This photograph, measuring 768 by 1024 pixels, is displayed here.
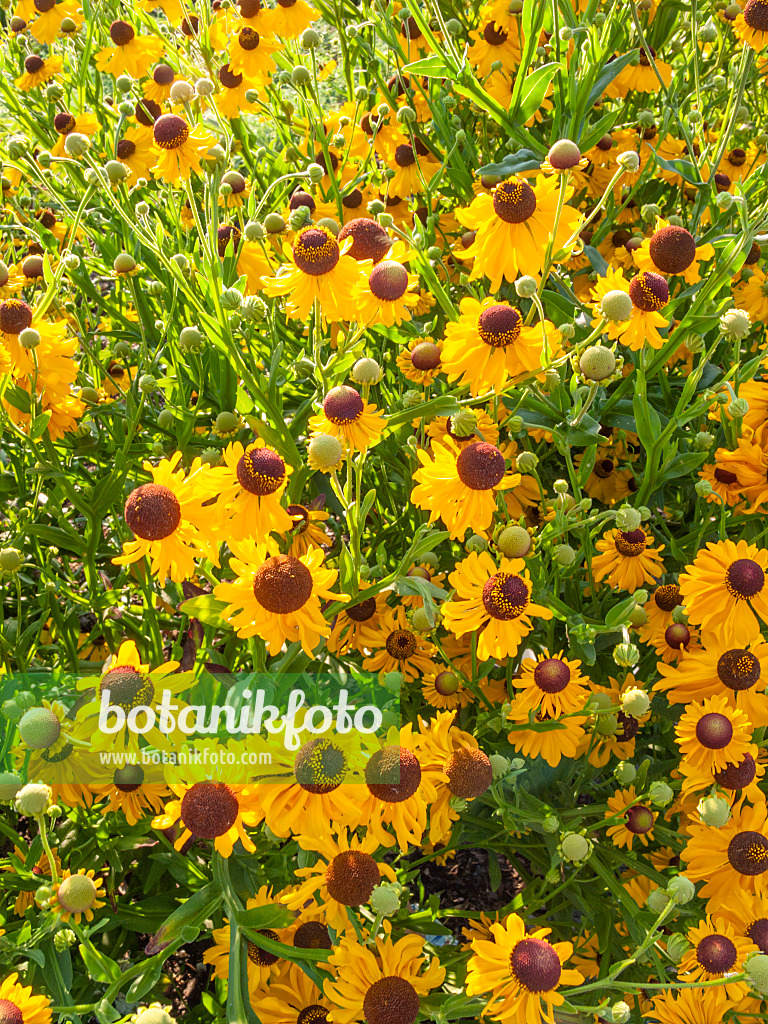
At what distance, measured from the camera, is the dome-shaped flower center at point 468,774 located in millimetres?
1339

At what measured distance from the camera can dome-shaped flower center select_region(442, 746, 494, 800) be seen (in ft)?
4.39

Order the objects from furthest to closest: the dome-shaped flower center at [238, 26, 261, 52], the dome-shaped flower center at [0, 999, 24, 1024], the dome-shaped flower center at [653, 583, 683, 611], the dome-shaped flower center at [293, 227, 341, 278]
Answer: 1. the dome-shaped flower center at [238, 26, 261, 52]
2. the dome-shaped flower center at [653, 583, 683, 611]
3. the dome-shaped flower center at [293, 227, 341, 278]
4. the dome-shaped flower center at [0, 999, 24, 1024]

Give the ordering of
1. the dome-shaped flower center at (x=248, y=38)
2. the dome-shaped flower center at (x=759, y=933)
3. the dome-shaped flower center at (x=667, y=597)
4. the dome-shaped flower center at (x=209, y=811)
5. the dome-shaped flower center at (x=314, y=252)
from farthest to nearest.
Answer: the dome-shaped flower center at (x=248, y=38) < the dome-shaped flower center at (x=667, y=597) < the dome-shaped flower center at (x=314, y=252) < the dome-shaped flower center at (x=759, y=933) < the dome-shaped flower center at (x=209, y=811)

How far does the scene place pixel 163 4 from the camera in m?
2.18

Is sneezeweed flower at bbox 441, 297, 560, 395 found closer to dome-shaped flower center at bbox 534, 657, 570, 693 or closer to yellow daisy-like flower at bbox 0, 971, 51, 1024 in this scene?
dome-shaped flower center at bbox 534, 657, 570, 693

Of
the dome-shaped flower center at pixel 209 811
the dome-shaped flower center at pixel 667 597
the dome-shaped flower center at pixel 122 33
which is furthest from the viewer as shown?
the dome-shaped flower center at pixel 122 33

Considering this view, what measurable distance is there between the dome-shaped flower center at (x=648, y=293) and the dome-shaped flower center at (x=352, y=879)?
1.08 meters

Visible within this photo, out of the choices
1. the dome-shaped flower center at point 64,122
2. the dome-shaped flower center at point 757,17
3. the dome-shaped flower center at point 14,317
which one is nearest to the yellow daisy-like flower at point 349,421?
the dome-shaped flower center at point 14,317

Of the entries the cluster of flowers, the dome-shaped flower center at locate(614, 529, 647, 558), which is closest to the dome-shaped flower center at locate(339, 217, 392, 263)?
the cluster of flowers

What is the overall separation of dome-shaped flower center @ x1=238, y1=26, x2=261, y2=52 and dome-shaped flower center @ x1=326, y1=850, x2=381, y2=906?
200 cm

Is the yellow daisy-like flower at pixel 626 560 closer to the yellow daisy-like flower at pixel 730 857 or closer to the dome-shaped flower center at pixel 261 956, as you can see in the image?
the yellow daisy-like flower at pixel 730 857

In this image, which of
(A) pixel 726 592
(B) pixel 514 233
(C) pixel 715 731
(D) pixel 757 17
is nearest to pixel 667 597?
(A) pixel 726 592

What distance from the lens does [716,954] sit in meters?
1.27

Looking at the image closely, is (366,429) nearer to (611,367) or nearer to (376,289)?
(376,289)
